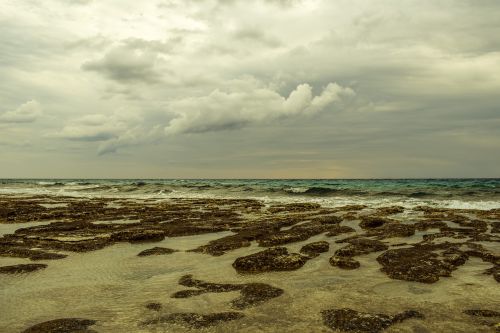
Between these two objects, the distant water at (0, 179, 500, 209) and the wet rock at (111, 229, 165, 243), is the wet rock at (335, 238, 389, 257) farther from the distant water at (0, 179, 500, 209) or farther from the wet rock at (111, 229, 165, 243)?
the distant water at (0, 179, 500, 209)

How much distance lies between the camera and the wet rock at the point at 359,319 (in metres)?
5.75

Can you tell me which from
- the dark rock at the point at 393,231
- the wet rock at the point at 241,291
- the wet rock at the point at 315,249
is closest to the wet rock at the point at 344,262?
the wet rock at the point at 315,249

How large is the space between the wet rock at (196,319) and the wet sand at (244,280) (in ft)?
0.17

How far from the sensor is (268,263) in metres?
9.28

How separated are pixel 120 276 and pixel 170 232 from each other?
256 inches

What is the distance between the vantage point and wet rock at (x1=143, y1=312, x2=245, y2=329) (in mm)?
5934

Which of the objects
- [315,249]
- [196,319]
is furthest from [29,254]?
[315,249]

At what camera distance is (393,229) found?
15219 millimetres

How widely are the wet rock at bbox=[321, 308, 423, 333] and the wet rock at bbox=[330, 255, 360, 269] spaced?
3157 mm

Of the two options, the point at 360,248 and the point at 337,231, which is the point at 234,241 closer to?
the point at 360,248

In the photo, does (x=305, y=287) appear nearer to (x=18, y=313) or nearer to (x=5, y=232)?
(x=18, y=313)

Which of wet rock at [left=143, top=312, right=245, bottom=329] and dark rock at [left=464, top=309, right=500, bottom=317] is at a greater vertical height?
dark rock at [left=464, top=309, right=500, bottom=317]

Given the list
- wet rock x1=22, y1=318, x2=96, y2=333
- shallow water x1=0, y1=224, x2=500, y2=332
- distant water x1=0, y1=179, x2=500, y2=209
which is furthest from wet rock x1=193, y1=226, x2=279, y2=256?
distant water x1=0, y1=179, x2=500, y2=209

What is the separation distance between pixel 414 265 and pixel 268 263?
371cm
